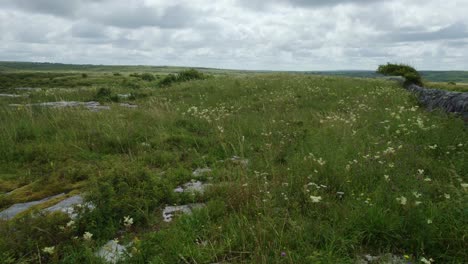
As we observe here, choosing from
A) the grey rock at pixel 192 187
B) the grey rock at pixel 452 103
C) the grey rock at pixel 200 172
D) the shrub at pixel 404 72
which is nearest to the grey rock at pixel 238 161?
the grey rock at pixel 200 172

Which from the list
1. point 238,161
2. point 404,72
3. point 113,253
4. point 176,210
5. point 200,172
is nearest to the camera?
point 113,253

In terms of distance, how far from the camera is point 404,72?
22.4m

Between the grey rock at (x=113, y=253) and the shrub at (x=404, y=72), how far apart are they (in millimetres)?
23870

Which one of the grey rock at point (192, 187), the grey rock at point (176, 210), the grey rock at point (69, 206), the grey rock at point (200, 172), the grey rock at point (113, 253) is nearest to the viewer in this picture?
the grey rock at point (113, 253)

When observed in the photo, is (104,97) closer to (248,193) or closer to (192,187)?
(192,187)

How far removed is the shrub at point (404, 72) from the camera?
71.0ft

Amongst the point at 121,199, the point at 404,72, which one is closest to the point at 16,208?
the point at 121,199

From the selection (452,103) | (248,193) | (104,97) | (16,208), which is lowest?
(16,208)

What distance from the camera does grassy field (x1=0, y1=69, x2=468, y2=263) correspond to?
319 centimetres

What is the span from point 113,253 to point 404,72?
24.8 m

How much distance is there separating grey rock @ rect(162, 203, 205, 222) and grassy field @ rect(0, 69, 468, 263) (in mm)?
125

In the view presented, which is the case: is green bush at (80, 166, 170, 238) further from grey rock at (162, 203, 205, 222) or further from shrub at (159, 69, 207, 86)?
shrub at (159, 69, 207, 86)

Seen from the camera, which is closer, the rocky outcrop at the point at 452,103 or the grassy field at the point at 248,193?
the grassy field at the point at 248,193

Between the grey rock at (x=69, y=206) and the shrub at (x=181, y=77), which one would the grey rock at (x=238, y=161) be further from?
the shrub at (x=181, y=77)
